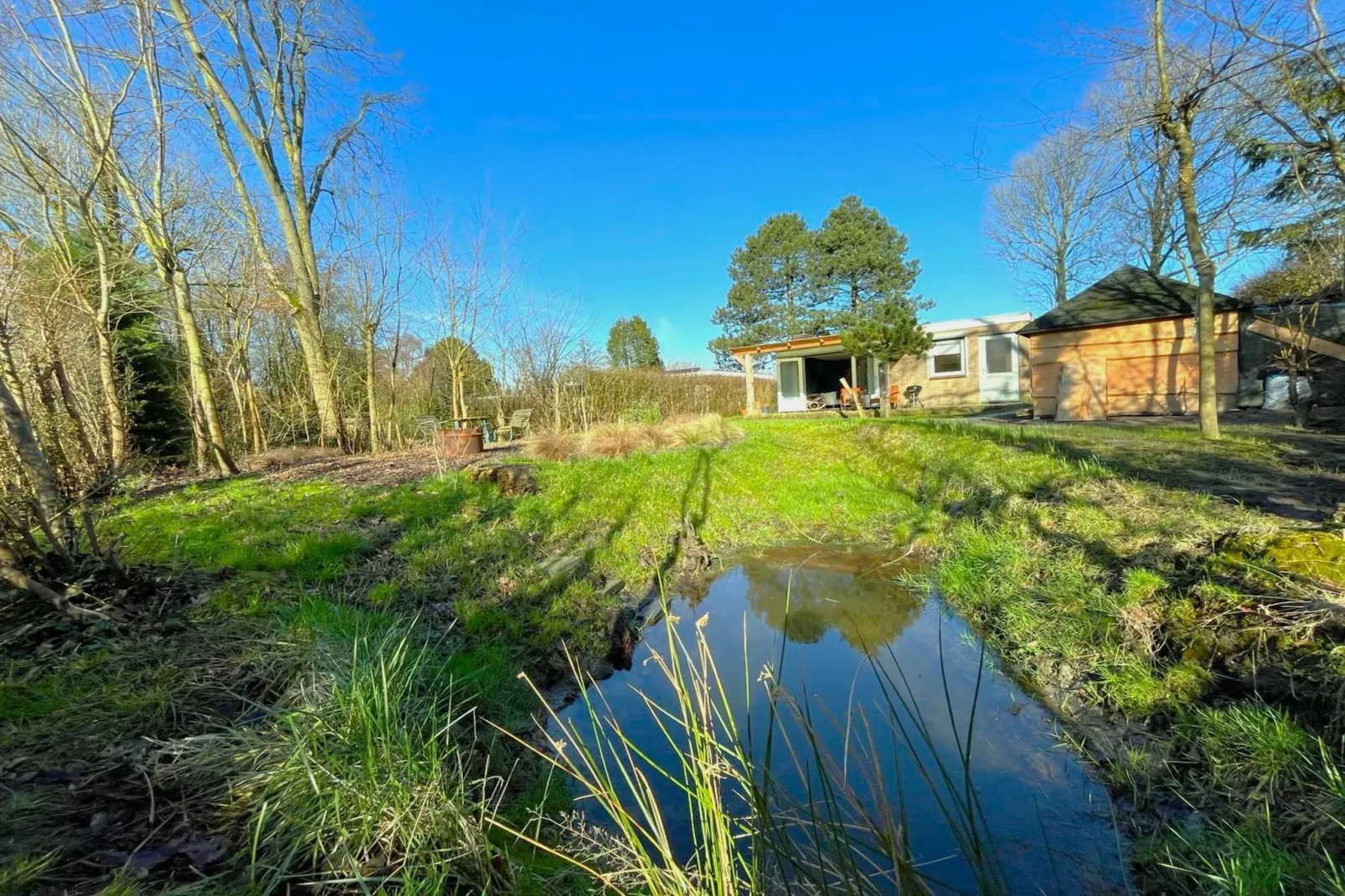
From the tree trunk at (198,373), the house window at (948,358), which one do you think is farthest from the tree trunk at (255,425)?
the house window at (948,358)

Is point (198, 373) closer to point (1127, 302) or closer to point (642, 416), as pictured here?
point (642, 416)

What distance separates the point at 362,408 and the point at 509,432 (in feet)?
13.0

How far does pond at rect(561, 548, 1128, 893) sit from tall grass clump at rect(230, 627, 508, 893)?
0.59 metres

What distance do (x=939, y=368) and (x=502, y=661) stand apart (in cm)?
1738

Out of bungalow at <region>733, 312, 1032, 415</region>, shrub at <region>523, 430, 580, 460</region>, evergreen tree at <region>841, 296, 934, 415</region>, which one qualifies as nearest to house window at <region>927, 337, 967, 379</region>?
bungalow at <region>733, 312, 1032, 415</region>

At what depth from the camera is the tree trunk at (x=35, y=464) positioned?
8.17ft

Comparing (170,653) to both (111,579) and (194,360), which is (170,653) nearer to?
(111,579)

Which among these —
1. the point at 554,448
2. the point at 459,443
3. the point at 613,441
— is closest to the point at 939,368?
the point at 613,441

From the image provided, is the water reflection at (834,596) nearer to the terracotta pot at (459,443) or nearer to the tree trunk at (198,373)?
the terracotta pot at (459,443)

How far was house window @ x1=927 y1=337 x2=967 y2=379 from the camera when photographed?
16.9 metres

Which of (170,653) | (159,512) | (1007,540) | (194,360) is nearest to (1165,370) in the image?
(1007,540)

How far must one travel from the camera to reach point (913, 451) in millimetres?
8539

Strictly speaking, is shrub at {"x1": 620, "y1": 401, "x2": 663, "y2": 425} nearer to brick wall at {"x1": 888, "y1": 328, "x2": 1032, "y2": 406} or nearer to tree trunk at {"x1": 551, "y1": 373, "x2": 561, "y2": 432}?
tree trunk at {"x1": 551, "y1": 373, "x2": 561, "y2": 432}

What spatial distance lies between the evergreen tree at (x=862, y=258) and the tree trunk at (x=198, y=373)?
2477 centimetres
